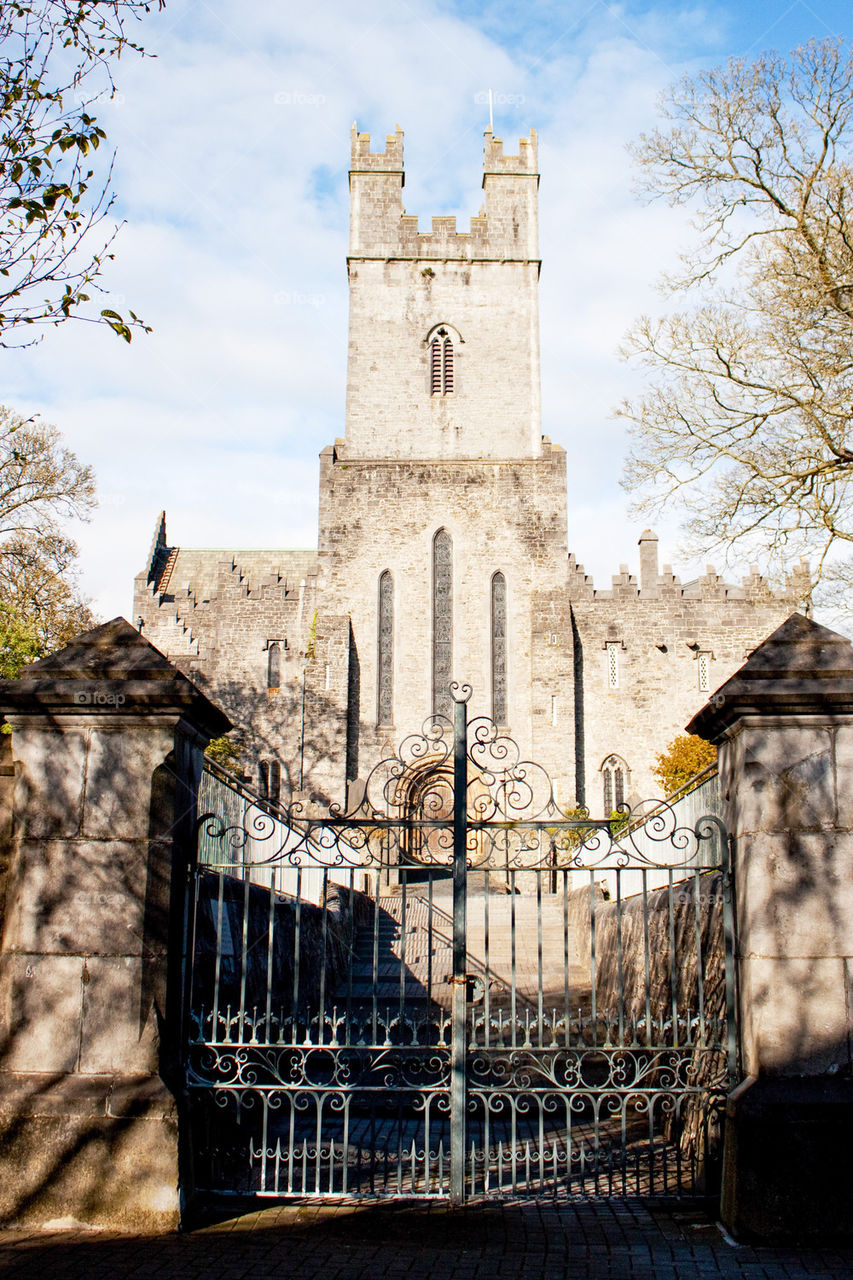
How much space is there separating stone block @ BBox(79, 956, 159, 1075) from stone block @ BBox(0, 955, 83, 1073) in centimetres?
5

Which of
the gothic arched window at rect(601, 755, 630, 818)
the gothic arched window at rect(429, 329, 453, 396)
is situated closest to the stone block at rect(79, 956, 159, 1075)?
the gothic arched window at rect(601, 755, 630, 818)

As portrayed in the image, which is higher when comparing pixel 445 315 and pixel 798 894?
pixel 445 315

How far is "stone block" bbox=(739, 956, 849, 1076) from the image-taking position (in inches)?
188

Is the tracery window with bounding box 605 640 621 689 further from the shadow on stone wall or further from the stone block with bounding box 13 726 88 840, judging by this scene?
the stone block with bounding box 13 726 88 840

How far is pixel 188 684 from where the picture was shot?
203 inches

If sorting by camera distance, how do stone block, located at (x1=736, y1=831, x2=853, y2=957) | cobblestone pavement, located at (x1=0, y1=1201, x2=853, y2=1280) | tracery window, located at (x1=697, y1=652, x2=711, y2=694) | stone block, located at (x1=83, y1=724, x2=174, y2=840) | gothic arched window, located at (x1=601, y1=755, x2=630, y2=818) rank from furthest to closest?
tracery window, located at (x1=697, y1=652, x2=711, y2=694), gothic arched window, located at (x1=601, y1=755, x2=630, y2=818), stone block, located at (x1=83, y1=724, x2=174, y2=840), stone block, located at (x1=736, y1=831, x2=853, y2=957), cobblestone pavement, located at (x1=0, y1=1201, x2=853, y2=1280)

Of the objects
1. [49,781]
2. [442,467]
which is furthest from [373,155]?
[49,781]

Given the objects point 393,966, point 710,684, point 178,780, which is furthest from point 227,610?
point 178,780

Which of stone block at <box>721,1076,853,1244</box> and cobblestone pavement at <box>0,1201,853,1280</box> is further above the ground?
stone block at <box>721,1076,853,1244</box>

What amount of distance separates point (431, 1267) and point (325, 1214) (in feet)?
2.88

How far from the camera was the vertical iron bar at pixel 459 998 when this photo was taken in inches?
197

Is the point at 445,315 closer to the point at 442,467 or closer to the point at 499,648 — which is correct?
the point at 442,467

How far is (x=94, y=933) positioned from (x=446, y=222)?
29.0m

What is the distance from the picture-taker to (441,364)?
30266mm
